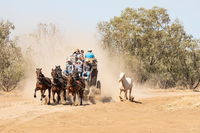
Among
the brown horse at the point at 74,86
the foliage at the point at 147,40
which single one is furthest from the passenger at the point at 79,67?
the foliage at the point at 147,40

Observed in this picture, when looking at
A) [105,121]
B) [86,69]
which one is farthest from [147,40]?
[105,121]

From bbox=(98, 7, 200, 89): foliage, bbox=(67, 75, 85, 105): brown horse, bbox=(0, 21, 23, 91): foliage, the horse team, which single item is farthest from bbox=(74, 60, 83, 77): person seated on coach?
bbox=(98, 7, 200, 89): foliage

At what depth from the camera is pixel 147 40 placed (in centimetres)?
5503

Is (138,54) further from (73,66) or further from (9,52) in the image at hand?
(73,66)

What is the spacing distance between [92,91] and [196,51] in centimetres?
3743

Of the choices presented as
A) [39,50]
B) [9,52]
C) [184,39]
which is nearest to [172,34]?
[184,39]

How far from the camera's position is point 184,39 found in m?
56.4

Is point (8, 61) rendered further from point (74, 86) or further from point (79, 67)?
point (74, 86)

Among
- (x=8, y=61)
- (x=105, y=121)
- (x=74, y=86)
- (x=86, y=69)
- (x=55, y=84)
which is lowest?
(x=105, y=121)

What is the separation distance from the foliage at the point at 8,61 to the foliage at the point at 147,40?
1114 cm

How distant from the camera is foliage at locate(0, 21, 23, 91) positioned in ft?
144

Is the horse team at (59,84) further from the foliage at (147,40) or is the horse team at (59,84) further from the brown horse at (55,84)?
the foliage at (147,40)

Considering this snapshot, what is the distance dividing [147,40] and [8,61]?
1750 centimetres

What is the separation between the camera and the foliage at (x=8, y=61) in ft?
144
